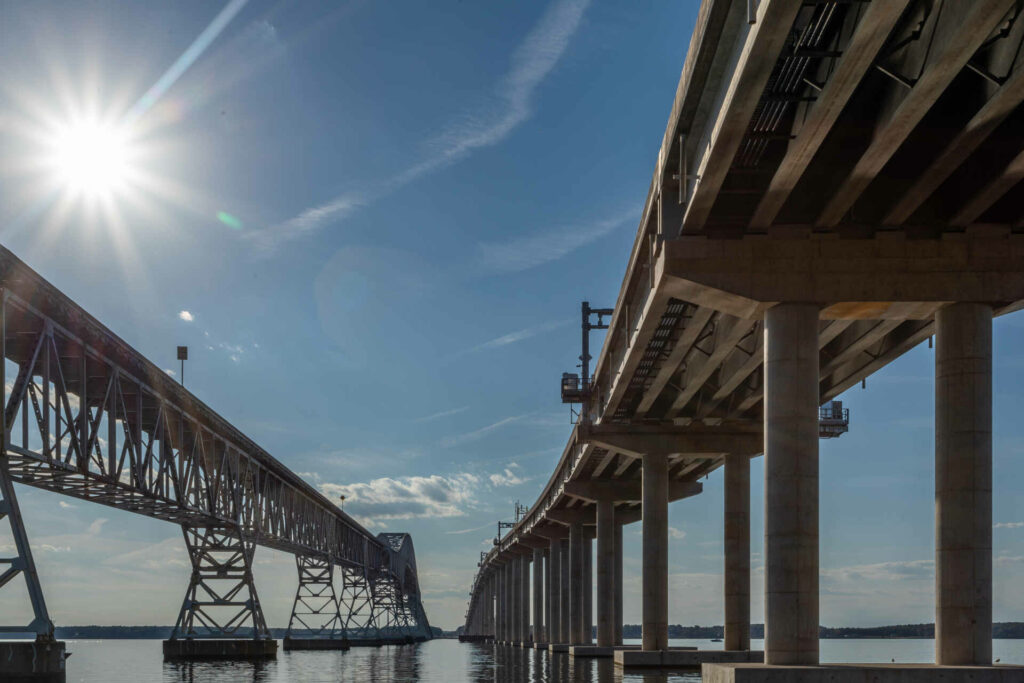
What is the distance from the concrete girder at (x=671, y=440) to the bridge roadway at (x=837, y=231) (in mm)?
12945

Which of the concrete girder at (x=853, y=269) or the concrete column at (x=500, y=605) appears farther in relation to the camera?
the concrete column at (x=500, y=605)

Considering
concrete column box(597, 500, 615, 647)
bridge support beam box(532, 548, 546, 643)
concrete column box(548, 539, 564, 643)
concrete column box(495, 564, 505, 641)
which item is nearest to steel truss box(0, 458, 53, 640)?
concrete column box(597, 500, 615, 647)

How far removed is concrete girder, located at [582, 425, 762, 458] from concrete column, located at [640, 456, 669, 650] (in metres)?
0.77

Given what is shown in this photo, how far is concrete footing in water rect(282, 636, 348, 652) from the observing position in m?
98.9

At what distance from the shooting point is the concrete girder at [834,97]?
18.1 m

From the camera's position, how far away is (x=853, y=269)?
3028 cm

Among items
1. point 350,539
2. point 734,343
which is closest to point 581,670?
point 734,343

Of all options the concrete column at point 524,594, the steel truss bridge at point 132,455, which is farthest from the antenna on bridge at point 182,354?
the concrete column at point 524,594

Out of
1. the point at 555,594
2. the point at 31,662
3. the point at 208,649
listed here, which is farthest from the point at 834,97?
the point at 555,594

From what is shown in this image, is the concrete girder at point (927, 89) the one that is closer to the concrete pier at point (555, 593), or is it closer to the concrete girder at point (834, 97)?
the concrete girder at point (834, 97)

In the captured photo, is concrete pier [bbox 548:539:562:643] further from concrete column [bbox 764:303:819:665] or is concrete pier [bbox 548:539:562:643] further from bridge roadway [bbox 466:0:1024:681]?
concrete column [bbox 764:303:819:665]

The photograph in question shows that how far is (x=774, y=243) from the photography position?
30391mm

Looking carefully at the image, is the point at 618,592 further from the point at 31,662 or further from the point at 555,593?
the point at 31,662

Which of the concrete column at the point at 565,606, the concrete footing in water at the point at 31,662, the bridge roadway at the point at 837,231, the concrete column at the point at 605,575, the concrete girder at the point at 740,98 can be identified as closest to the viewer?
the concrete girder at the point at 740,98
